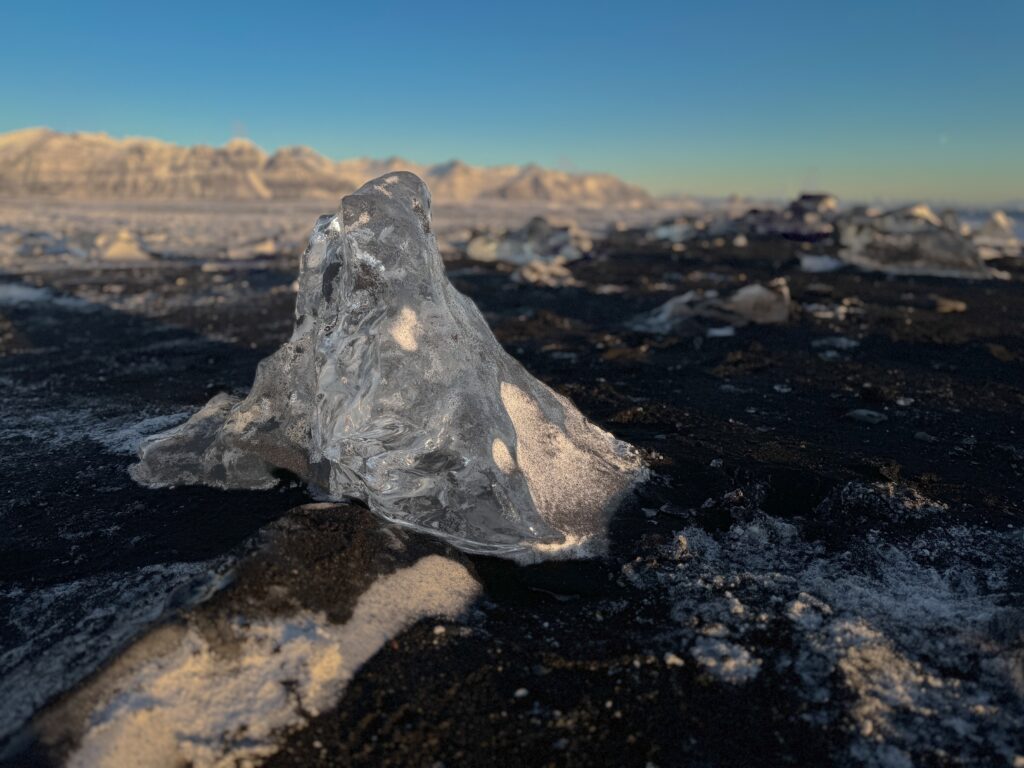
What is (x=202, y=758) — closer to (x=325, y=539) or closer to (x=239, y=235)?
(x=325, y=539)

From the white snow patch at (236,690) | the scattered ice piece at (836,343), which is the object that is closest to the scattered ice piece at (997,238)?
the scattered ice piece at (836,343)

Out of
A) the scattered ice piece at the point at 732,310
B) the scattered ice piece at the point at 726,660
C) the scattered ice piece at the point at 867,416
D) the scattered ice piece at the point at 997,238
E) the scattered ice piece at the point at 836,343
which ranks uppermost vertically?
the scattered ice piece at the point at 997,238

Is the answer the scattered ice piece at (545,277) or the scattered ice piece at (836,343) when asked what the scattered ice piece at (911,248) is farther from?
the scattered ice piece at (836,343)

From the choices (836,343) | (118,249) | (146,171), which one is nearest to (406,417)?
(836,343)

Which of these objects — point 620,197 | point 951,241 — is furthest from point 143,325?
point 620,197

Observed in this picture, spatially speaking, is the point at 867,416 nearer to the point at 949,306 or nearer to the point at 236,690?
the point at 236,690
